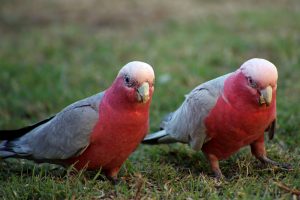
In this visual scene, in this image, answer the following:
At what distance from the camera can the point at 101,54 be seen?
8891 mm

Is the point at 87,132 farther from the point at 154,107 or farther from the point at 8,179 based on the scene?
the point at 154,107

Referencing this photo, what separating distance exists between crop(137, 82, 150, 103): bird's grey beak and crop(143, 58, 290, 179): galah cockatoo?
535 millimetres

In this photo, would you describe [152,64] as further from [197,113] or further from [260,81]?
[260,81]

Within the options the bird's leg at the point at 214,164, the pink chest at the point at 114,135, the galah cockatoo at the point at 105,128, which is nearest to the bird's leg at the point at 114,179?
the galah cockatoo at the point at 105,128

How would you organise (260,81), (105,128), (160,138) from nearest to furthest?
(260,81) → (105,128) → (160,138)

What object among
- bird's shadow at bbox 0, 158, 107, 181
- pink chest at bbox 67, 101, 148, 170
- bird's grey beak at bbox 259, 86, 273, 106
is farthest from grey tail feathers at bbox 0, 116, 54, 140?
bird's grey beak at bbox 259, 86, 273, 106

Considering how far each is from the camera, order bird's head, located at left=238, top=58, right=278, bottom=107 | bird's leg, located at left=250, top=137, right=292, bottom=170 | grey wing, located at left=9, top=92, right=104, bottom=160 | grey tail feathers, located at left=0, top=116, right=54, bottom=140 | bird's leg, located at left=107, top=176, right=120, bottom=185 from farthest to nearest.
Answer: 1. grey tail feathers, located at left=0, top=116, right=54, bottom=140
2. bird's leg, located at left=250, top=137, right=292, bottom=170
3. bird's leg, located at left=107, top=176, right=120, bottom=185
4. grey wing, located at left=9, top=92, right=104, bottom=160
5. bird's head, located at left=238, top=58, right=278, bottom=107

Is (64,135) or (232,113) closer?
(232,113)

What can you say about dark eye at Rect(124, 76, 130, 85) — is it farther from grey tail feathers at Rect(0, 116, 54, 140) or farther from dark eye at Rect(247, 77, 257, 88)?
grey tail feathers at Rect(0, 116, 54, 140)

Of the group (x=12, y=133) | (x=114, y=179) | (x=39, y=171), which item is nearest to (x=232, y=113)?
(x=114, y=179)

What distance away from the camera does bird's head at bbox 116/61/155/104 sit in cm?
400

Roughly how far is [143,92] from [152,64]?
4.32 metres

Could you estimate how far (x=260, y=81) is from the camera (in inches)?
155

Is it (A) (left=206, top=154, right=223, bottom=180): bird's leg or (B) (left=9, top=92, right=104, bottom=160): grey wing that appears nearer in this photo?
Answer: (B) (left=9, top=92, right=104, bottom=160): grey wing
